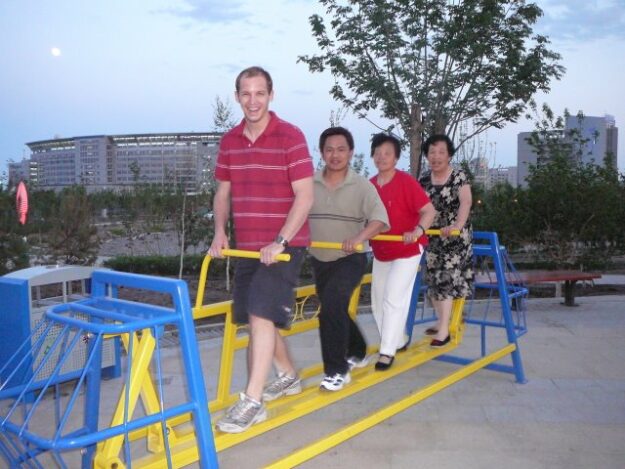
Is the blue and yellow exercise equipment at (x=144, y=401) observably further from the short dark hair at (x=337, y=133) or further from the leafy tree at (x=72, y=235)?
the leafy tree at (x=72, y=235)

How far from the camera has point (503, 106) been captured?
1032 centimetres

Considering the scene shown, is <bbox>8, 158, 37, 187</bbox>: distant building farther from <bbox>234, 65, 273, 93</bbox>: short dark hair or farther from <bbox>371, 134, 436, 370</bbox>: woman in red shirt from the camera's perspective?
<bbox>234, 65, 273, 93</bbox>: short dark hair

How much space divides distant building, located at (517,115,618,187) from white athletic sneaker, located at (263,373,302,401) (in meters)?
16.1

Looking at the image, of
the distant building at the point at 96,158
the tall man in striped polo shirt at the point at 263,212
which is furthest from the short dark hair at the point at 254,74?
the distant building at the point at 96,158

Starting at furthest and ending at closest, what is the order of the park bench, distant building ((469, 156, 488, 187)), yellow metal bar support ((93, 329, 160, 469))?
distant building ((469, 156, 488, 187))
the park bench
yellow metal bar support ((93, 329, 160, 469))

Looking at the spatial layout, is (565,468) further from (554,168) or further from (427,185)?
(554,168)

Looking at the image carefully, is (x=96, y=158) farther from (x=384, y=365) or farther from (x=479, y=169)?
(x=384, y=365)

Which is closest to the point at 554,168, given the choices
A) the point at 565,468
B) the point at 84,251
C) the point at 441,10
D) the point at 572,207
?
the point at 572,207

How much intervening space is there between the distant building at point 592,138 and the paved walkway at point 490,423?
547 inches

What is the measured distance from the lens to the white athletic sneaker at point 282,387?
3.52 meters

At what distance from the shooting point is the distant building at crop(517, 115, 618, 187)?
19.0m

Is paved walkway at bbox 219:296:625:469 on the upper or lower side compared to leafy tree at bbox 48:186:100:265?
lower

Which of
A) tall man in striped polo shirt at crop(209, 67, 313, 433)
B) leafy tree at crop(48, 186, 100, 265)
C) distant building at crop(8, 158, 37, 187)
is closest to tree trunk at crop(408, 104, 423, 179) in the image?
leafy tree at crop(48, 186, 100, 265)

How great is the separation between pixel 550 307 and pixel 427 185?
3958 mm
